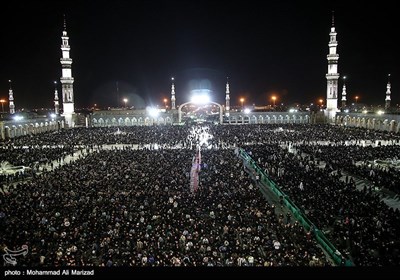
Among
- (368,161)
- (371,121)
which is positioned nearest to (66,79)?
(371,121)

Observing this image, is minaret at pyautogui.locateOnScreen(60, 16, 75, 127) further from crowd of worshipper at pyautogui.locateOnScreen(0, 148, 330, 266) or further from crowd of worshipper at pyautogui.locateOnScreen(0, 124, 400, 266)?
crowd of worshipper at pyautogui.locateOnScreen(0, 148, 330, 266)

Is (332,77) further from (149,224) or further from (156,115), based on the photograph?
(149,224)

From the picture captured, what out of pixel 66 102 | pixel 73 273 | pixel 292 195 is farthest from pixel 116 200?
pixel 66 102

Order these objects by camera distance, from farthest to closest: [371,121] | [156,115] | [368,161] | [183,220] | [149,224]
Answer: [156,115], [371,121], [368,161], [183,220], [149,224]

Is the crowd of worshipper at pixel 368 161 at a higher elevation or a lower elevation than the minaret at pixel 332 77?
lower

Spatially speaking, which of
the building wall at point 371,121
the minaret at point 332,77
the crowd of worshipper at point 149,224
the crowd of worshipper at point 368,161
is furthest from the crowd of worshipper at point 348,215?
the minaret at point 332,77

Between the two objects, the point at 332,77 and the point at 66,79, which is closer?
the point at 332,77

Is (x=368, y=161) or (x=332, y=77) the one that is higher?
(x=332, y=77)

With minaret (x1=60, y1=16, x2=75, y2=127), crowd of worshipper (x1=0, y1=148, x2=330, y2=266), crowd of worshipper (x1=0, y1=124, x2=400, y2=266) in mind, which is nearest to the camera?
crowd of worshipper (x1=0, y1=148, x2=330, y2=266)

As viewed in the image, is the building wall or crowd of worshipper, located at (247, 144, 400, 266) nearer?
crowd of worshipper, located at (247, 144, 400, 266)

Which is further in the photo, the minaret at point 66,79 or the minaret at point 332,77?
the minaret at point 66,79

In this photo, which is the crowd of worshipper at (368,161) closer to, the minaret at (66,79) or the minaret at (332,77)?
the minaret at (332,77)

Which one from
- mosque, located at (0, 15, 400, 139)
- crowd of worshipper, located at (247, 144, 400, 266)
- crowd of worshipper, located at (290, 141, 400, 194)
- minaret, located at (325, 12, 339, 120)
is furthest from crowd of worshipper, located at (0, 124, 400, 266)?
minaret, located at (325, 12, 339, 120)
